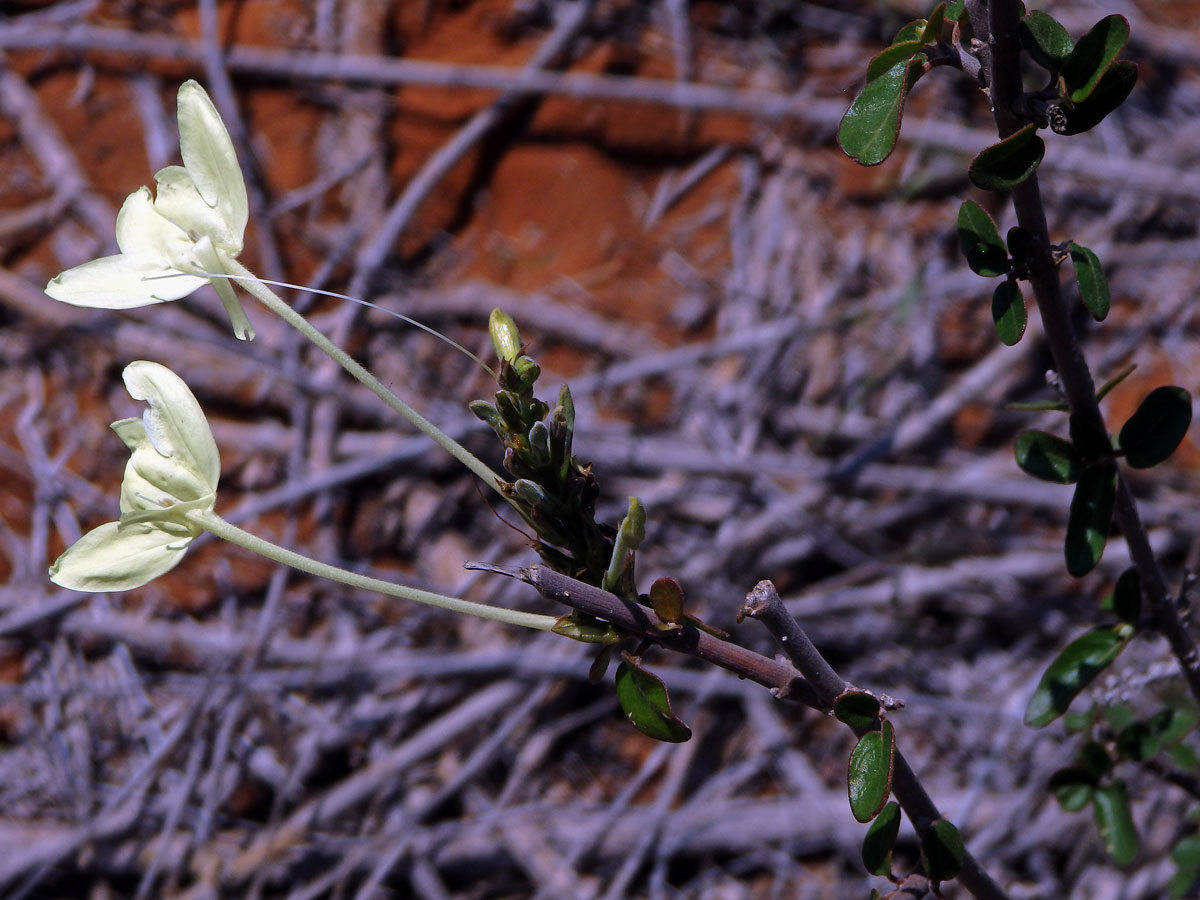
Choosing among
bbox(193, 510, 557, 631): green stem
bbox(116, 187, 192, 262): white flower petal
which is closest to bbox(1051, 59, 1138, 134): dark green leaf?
bbox(193, 510, 557, 631): green stem

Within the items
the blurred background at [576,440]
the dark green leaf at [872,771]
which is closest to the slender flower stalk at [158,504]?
the dark green leaf at [872,771]

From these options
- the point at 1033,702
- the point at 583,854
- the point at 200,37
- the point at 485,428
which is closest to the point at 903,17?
the point at 485,428

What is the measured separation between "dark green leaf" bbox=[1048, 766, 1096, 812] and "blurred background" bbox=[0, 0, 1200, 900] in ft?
2.09

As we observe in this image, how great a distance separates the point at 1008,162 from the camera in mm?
820

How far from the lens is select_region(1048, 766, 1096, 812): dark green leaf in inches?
57.7

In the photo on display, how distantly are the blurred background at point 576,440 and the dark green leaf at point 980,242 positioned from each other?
144cm

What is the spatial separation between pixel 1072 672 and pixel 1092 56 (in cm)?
80

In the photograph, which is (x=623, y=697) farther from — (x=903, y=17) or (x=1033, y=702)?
(x=903, y=17)

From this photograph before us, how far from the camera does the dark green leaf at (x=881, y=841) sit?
967mm

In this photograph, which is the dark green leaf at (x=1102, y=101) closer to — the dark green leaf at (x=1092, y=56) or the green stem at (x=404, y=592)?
the dark green leaf at (x=1092, y=56)

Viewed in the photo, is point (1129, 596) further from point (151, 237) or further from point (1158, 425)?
point (151, 237)

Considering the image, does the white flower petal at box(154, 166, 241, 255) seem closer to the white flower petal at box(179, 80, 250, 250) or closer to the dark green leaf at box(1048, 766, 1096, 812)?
the white flower petal at box(179, 80, 250, 250)

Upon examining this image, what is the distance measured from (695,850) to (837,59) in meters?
2.56

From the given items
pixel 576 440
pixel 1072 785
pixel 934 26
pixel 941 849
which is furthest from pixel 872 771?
pixel 576 440
